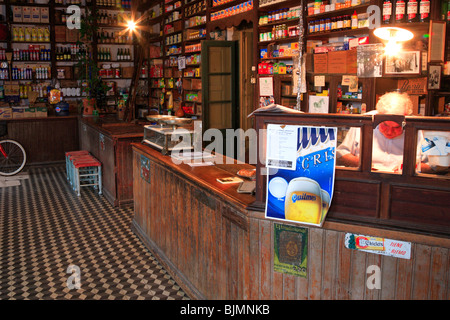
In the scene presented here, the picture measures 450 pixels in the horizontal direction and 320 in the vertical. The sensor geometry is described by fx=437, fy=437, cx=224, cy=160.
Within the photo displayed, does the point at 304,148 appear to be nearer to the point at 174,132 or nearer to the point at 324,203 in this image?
the point at 324,203

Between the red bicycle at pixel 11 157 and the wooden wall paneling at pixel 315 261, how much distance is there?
7.24m

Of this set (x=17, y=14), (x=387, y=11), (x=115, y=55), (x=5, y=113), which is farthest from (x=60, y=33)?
(x=387, y=11)

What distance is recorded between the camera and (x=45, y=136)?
9.15m

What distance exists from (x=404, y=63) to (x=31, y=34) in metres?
8.32

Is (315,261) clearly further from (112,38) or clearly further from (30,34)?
(112,38)

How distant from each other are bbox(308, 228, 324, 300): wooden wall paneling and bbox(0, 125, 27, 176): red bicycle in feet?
23.8

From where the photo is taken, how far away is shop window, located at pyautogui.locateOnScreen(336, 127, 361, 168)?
233 centimetres

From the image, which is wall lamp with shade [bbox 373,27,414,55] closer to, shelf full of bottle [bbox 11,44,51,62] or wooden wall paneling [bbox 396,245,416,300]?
wooden wall paneling [bbox 396,245,416,300]

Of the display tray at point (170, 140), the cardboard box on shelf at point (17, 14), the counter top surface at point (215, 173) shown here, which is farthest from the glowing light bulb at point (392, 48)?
the cardboard box on shelf at point (17, 14)

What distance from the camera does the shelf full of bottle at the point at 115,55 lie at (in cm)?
1071

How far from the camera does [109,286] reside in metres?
3.78

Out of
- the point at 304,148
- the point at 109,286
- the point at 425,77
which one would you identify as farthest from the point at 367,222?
the point at 425,77

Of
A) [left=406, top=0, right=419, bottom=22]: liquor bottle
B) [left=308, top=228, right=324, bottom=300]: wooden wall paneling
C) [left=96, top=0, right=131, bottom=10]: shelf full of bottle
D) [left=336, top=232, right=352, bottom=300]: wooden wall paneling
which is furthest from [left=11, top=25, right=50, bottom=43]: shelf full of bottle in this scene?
[left=336, top=232, right=352, bottom=300]: wooden wall paneling
